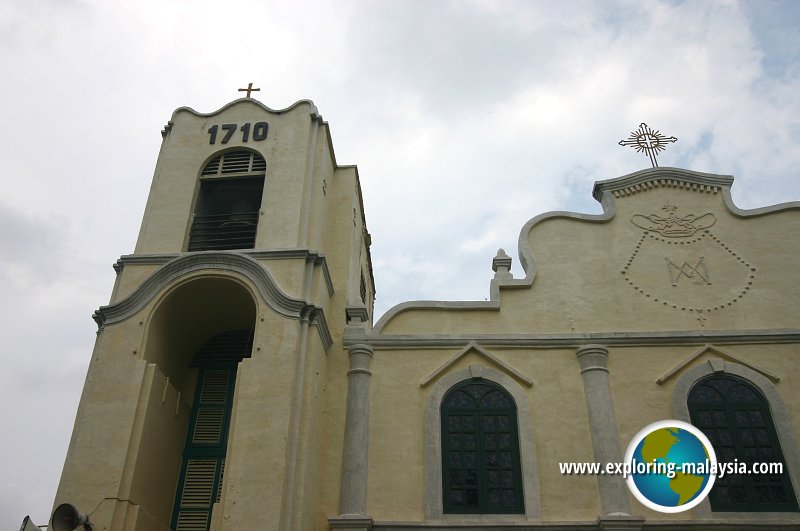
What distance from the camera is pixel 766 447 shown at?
41.1 ft

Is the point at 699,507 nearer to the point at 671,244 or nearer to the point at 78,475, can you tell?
the point at 671,244

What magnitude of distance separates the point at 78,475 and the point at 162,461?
1.61 meters

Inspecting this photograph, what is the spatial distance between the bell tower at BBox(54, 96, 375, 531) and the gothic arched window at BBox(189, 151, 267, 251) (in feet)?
0.10

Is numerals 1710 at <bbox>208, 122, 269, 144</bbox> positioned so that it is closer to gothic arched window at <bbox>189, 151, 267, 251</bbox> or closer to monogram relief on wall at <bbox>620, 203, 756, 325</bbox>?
gothic arched window at <bbox>189, 151, 267, 251</bbox>

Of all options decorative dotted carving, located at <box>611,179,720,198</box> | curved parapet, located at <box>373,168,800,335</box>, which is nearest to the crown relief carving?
curved parapet, located at <box>373,168,800,335</box>

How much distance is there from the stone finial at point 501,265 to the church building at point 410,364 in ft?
0.13

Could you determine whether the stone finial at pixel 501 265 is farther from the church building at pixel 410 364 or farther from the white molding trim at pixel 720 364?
the white molding trim at pixel 720 364

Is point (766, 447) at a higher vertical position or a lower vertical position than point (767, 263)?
lower

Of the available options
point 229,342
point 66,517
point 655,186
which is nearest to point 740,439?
point 655,186

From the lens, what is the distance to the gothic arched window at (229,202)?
14734mm

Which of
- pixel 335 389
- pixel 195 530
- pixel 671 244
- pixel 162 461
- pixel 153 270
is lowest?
pixel 195 530

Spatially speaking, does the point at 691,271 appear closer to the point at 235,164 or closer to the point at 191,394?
the point at 235,164

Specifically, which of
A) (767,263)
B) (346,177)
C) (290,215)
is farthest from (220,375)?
(767,263)

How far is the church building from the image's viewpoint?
38.9 ft
